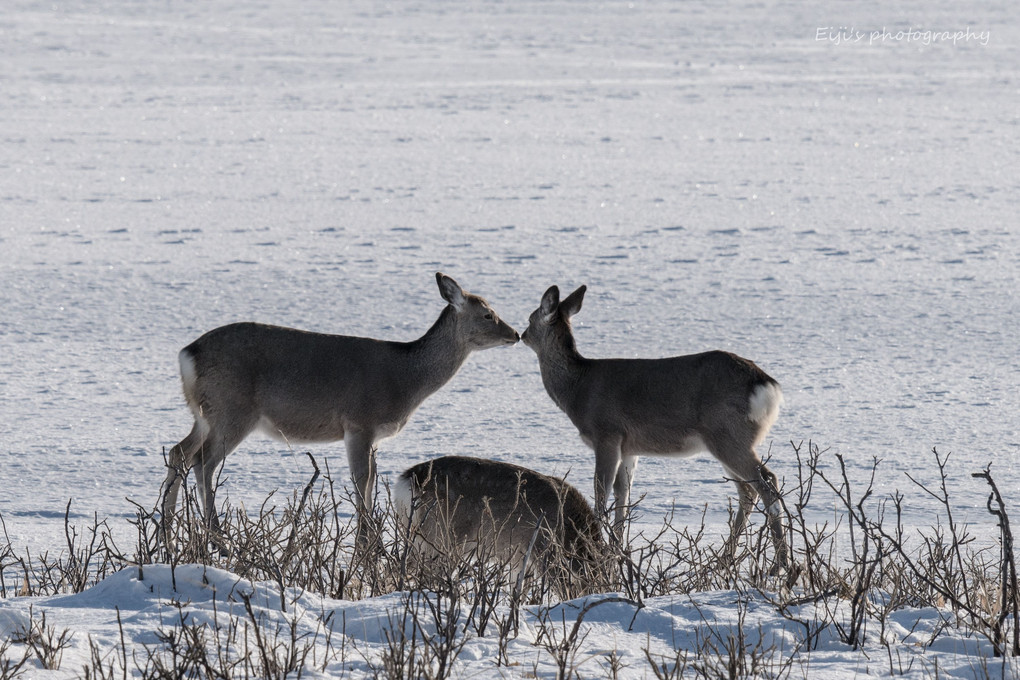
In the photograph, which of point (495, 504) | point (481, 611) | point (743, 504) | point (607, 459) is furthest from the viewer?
point (607, 459)

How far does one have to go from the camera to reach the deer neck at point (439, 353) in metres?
7.41

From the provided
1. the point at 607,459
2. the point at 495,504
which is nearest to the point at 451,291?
the point at 607,459

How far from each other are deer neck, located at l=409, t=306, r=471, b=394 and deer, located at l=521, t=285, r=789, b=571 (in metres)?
0.61

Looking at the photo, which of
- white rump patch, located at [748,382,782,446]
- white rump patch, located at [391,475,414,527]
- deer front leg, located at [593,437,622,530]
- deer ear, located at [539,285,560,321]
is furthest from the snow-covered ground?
white rump patch, located at [391,475,414,527]

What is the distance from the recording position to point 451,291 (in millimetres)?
7516

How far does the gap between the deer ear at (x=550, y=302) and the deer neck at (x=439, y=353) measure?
512 mm

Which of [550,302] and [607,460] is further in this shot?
[550,302]

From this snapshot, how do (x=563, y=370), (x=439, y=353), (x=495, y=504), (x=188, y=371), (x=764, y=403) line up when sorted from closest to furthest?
(x=495, y=504) → (x=764, y=403) → (x=188, y=371) → (x=563, y=370) → (x=439, y=353)

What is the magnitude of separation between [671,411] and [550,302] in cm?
102

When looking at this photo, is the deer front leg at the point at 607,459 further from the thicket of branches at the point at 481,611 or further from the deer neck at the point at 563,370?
the thicket of branches at the point at 481,611

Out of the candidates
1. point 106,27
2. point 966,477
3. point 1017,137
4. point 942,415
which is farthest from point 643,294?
point 106,27

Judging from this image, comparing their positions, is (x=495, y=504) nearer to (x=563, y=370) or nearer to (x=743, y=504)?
(x=743, y=504)

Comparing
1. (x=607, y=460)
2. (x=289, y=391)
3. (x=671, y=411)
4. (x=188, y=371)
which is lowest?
(x=607, y=460)

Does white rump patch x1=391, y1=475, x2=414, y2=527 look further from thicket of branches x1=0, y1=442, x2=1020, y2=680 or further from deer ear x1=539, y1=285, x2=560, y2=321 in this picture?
deer ear x1=539, y1=285, x2=560, y2=321
